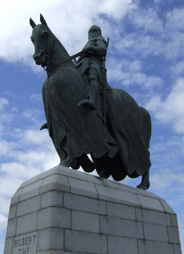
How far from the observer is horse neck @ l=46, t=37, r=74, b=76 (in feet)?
28.4

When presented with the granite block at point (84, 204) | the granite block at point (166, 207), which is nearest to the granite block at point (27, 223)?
the granite block at point (84, 204)

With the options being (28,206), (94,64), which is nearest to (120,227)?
(28,206)

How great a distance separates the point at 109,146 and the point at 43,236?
10.7 feet

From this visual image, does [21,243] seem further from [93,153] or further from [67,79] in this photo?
[67,79]

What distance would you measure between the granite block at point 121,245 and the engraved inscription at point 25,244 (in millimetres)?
1668

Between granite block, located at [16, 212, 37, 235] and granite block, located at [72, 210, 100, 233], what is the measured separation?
2.69ft

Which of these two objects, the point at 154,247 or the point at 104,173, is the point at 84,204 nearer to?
the point at 154,247

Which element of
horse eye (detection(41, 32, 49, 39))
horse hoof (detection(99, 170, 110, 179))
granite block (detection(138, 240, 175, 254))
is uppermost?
horse eye (detection(41, 32, 49, 39))

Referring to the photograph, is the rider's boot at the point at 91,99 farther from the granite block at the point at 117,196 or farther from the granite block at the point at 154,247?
the granite block at the point at 154,247

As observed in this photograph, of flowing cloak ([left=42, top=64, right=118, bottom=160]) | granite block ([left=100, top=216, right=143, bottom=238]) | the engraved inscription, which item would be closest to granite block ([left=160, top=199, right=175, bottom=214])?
granite block ([left=100, top=216, right=143, bottom=238])

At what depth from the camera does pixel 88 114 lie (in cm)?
859

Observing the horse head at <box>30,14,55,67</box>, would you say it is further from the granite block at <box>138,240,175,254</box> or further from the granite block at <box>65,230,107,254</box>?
the granite block at <box>138,240,175,254</box>

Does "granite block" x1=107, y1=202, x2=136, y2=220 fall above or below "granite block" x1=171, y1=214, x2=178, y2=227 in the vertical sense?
below

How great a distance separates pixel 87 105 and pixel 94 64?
5.51 feet
